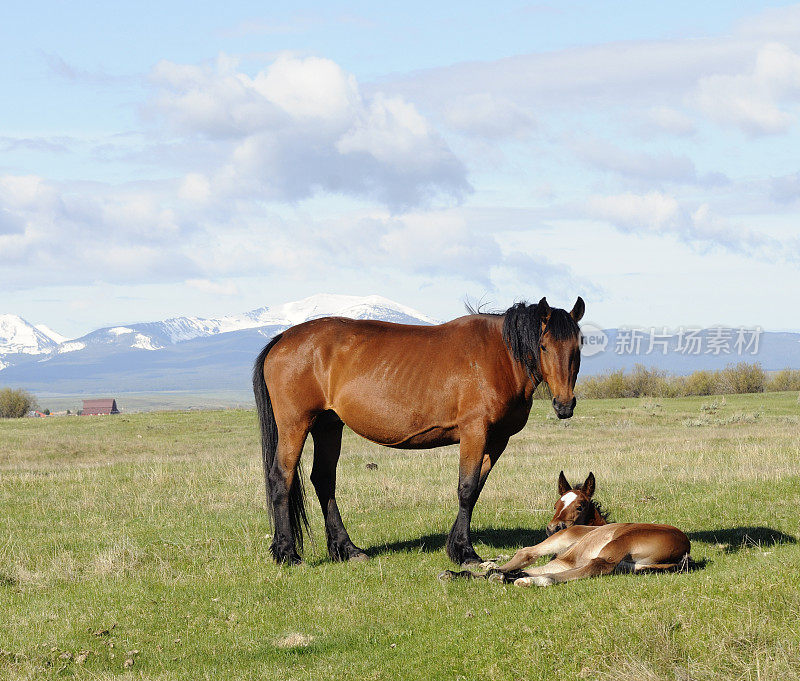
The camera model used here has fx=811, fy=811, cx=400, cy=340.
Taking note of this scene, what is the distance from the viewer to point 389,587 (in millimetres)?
8406

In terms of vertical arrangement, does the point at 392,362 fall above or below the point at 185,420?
above

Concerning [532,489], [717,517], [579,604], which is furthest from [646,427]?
[579,604]

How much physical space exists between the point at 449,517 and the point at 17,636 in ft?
22.2

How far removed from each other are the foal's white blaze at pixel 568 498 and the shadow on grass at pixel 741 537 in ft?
6.32

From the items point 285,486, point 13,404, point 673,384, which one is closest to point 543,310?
point 285,486

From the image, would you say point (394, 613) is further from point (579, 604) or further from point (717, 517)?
point (717, 517)

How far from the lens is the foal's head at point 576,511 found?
8891 millimetres

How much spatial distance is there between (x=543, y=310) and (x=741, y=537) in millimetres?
4181

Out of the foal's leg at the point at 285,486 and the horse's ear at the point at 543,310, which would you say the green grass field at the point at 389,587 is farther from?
the horse's ear at the point at 543,310

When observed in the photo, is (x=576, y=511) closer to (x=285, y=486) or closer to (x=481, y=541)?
(x=481, y=541)

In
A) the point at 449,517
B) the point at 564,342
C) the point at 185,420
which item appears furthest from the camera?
the point at 185,420

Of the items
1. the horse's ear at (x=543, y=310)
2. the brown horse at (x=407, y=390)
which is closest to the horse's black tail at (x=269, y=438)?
the brown horse at (x=407, y=390)

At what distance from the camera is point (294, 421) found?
32.8 feet

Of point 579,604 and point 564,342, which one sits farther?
point 564,342
